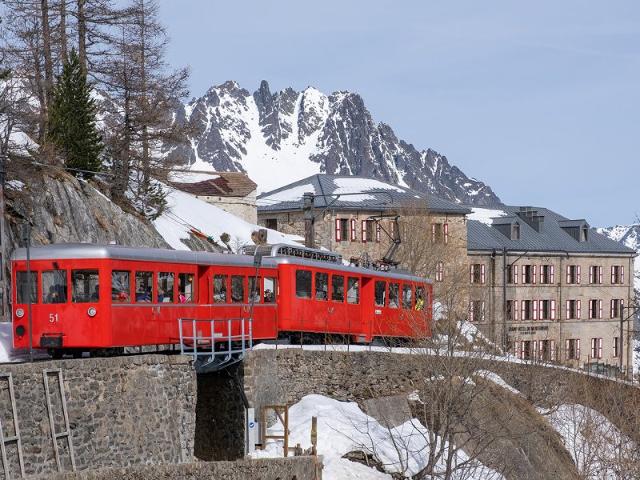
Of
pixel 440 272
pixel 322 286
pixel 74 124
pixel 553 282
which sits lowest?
pixel 553 282

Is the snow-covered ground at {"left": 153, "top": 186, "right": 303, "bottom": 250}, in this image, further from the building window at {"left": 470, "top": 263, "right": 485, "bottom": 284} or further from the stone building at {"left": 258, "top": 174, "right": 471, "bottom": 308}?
the building window at {"left": 470, "top": 263, "right": 485, "bottom": 284}

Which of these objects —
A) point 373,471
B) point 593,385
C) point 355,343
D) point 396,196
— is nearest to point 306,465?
point 373,471

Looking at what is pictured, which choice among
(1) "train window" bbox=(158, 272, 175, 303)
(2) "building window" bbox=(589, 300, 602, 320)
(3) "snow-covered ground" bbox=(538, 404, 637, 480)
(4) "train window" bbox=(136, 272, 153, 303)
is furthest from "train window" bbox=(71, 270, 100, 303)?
(2) "building window" bbox=(589, 300, 602, 320)

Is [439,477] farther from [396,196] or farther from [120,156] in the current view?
[396,196]

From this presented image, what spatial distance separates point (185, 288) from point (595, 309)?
188 ft

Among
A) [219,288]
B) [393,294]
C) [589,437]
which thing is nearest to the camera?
[219,288]

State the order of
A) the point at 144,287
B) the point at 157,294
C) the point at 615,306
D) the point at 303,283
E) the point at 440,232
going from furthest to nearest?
the point at 615,306 < the point at 440,232 < the point at 303,283 < the point at 157,294 < the point at 144,287

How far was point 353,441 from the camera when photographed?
29984 mm

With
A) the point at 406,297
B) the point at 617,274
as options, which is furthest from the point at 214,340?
the point at 617,274

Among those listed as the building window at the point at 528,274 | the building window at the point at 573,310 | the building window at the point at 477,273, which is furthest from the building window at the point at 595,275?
the building window at the point at 477,273

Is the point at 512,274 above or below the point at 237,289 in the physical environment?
below

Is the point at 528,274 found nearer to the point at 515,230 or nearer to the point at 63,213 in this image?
the point at 515,230

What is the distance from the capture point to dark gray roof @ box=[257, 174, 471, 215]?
67.8 m

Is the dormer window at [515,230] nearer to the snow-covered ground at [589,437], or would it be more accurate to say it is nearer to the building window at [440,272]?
the building window at [440,272]
